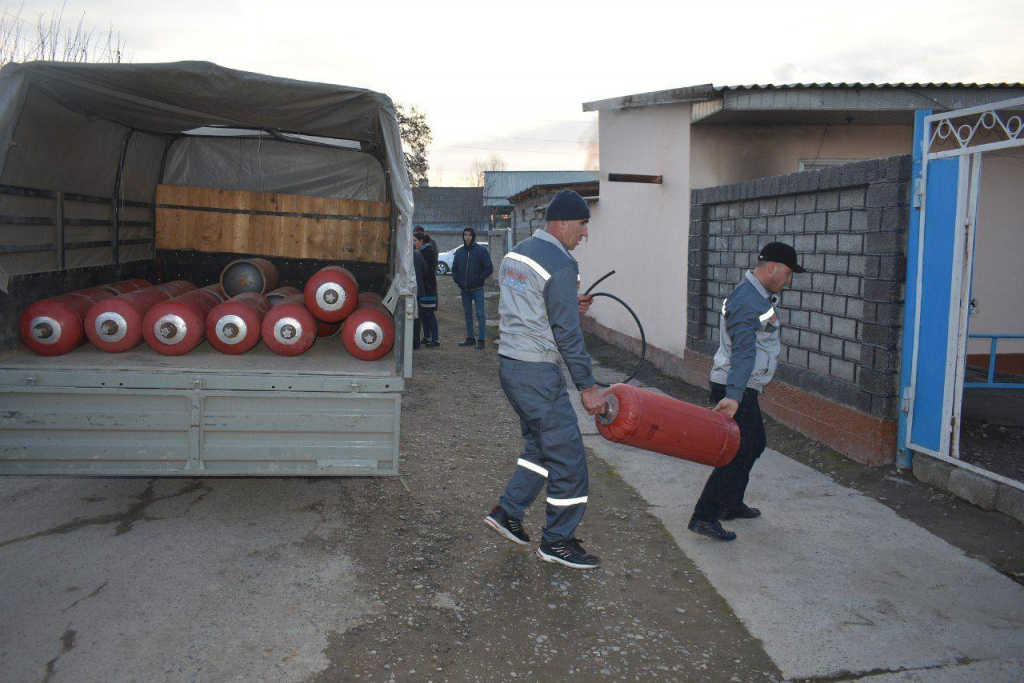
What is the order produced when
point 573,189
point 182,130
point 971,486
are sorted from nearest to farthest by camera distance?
point 971,486 < point 182,130 < point 573,189

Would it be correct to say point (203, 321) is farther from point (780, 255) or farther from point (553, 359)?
point (780, 255)

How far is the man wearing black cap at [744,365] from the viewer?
441 cm

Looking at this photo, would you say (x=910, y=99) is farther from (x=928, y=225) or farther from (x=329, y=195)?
(x=329, y=195)

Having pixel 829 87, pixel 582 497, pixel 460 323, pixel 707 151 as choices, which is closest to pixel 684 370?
pixel 707 151

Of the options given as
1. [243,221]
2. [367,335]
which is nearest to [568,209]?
[367,335]

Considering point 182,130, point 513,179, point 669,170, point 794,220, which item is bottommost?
point 794,220

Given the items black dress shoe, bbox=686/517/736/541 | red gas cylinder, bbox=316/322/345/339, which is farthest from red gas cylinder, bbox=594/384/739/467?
red gas cylinder, bbox=316/322/345/339

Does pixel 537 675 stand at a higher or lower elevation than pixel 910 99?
lower

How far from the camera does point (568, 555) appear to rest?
4.27 metres

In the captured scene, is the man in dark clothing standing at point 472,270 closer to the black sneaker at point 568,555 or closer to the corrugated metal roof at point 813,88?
the corrugated metal roof at point 813,88

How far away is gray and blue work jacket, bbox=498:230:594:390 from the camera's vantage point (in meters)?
4.10

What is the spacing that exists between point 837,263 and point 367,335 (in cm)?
398

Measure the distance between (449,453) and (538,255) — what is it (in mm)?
2824

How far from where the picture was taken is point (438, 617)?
3711mm
